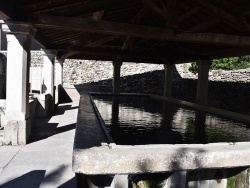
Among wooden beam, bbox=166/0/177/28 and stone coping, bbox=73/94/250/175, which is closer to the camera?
stone coping, bbox=73/94/250/175

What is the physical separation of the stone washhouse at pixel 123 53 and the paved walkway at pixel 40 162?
46cm

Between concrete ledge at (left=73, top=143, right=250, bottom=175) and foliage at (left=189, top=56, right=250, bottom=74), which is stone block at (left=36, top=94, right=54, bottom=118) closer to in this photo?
concrete ledge at (left=73, top=143, right=250, bottom=175)

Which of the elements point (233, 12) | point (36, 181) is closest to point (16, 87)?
point (36, 181)

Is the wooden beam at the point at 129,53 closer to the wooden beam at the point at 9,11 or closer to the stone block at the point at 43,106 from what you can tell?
the stone block at the point at 43,106

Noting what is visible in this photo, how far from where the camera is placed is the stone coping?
1787mm

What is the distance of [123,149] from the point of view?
195 centimetres

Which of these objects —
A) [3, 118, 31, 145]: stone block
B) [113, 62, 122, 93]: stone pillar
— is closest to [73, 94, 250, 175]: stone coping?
[3, 118, 31, 145]: stone block

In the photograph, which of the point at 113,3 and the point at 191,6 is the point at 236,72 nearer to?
the point at 191,6

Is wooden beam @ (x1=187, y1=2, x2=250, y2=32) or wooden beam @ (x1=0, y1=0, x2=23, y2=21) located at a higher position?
wooden beam @ (x1=187, y1=2, x2=250, y2=32)

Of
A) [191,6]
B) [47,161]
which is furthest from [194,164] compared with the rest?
[191,6]

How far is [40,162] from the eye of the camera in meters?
4.27

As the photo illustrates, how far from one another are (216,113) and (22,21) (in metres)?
5.65

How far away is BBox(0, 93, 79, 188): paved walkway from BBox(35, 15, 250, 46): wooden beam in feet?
8.05

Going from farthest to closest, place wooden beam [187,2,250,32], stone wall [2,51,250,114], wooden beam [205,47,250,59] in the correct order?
stone wall [2,51,250,114] → wooden beam [205,47,250,59] → wooden beam [187,2,250,32]
